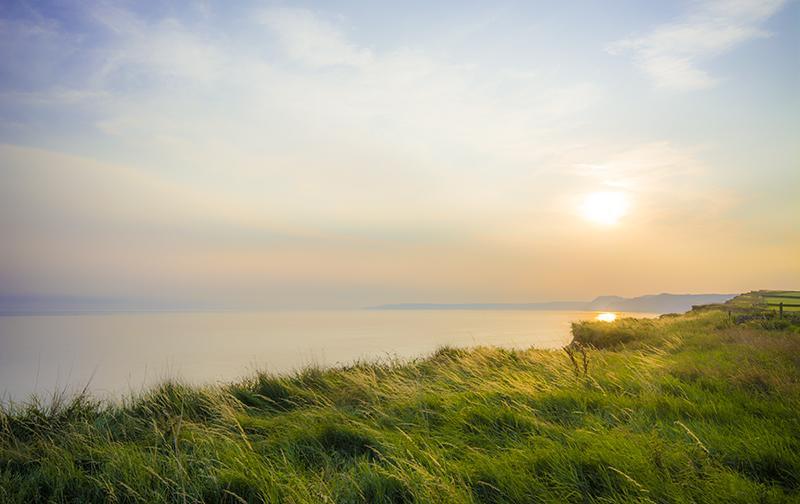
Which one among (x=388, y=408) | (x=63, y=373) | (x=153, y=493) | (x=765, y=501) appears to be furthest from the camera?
(x=63, y=373)

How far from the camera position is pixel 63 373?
32.7 meters

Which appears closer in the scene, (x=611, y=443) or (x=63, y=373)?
(x=611, y=443)

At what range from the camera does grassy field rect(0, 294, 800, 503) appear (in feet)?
13.9

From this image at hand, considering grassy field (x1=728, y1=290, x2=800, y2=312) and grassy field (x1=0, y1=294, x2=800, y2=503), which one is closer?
grassy field (x1=0, y1=294, x2=800, y2=503)

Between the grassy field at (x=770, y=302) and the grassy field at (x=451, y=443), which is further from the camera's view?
the grassy field at (x=770, y=302)

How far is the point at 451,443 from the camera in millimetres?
5547

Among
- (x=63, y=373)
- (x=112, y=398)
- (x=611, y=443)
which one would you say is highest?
(x=611, y=443)

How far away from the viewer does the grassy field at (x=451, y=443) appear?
4.23 m

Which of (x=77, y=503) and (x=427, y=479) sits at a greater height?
(x=427, y=479)

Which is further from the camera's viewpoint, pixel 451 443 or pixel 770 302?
pixel 770 302

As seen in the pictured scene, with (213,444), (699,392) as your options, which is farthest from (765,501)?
(213,444)

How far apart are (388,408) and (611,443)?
362 centimetres

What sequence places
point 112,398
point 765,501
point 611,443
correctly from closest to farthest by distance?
1. point 765,501
2. point 611,443
3. point 112,398

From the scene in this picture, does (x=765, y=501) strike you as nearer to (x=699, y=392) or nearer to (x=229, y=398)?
(x=699, y=392)
